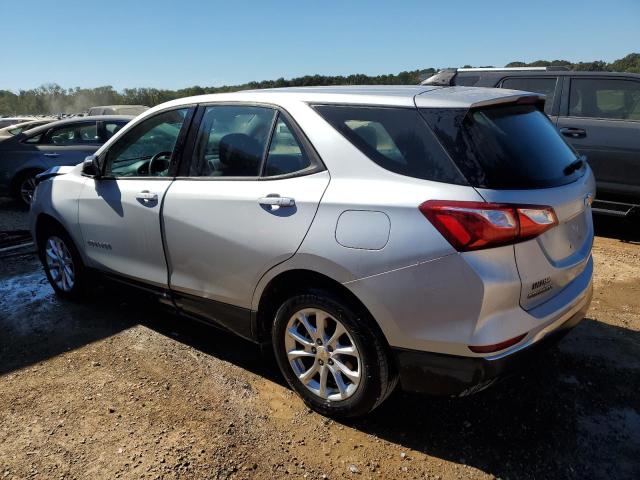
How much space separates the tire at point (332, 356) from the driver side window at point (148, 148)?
1.43m

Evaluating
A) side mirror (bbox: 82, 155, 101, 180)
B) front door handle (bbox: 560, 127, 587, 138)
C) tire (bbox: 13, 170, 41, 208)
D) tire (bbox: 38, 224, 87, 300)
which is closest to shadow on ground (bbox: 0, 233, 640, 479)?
tire (bbox: 38, 224, 87, 300)

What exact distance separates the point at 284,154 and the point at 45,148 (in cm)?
742

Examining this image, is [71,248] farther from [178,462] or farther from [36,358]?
[178,462]

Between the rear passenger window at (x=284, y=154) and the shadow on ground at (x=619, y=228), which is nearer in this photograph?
the rear passenger window at (x=284, y=154)

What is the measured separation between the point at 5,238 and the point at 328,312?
19.4 ft

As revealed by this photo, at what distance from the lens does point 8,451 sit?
2648mm

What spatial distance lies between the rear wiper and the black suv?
3066 mm

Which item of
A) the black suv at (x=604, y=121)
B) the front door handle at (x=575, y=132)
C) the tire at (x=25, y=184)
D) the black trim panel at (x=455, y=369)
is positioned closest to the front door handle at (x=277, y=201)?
the black trim panel at (x=455, y=369)

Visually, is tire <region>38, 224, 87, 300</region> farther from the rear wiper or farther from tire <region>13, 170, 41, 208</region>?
tire <region>13, 170, 41, 208</region>

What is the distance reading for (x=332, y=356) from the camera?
104 inches

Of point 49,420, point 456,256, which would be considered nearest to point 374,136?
point 456,256

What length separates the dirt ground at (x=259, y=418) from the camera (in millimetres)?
2467

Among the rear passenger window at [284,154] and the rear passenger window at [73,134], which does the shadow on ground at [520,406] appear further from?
the rear passenger window at [73,134]

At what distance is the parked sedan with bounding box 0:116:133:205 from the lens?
28.0 ft
